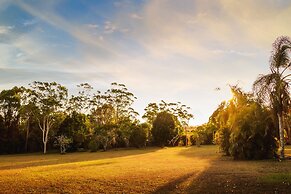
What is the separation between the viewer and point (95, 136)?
57.3m

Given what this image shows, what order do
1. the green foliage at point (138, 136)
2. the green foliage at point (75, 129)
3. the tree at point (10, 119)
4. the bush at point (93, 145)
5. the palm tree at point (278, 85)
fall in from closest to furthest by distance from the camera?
the palm tree at point (278, 85), the bush at point (93, 145), the green foliage at point (75, 129), the tree at point (10, 119), the green foliage at point (138, 136)

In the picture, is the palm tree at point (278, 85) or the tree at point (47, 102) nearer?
the palm tree at point (278, 85)

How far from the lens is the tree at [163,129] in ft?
219

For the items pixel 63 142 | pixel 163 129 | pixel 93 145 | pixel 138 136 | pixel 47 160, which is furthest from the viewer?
pixel 163 129

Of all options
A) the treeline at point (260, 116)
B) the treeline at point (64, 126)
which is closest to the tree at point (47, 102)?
the treeline at point (64, 126)

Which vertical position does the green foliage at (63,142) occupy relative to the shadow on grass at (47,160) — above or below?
above

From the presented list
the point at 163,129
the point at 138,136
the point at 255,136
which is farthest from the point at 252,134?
the point at 163,129

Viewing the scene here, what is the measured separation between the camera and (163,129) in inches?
2625

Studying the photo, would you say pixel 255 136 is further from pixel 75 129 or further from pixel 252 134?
pixel 75 129

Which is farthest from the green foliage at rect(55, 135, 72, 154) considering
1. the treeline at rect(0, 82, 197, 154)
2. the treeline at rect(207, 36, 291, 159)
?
the treeline at rect(207, 36, 291, 159)

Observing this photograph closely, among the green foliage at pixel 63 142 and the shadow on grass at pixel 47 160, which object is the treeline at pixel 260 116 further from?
the green foliage at pixel 63 142

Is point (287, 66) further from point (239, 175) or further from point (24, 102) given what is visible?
point (24, 102)

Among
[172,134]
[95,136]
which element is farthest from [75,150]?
[172,134]

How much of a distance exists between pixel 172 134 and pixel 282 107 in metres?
43.7
